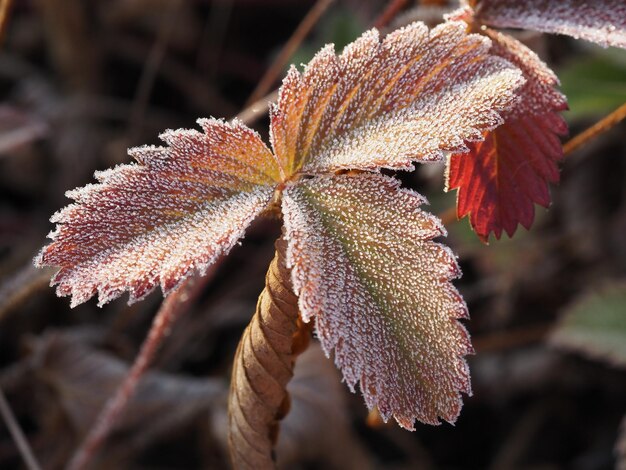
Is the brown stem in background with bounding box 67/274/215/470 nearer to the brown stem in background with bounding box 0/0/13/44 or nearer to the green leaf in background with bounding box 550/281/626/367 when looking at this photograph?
the brown stem in background with bounding box 0/0/13/44

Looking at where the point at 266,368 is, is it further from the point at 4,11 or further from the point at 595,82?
the point at 595,82

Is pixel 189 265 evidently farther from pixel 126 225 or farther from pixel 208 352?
Answer: pixel 208 352

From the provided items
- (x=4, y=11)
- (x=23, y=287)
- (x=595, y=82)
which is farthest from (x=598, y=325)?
(x=4, y=11)

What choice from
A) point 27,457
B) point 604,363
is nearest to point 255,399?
point 27,457

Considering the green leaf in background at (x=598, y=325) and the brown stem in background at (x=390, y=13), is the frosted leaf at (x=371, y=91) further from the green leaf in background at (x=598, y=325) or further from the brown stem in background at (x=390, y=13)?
the green leaf in background at (x=598, y=325)

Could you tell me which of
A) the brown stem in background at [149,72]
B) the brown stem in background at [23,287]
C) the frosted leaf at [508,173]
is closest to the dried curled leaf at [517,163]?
the frosted leaf at [508,173]

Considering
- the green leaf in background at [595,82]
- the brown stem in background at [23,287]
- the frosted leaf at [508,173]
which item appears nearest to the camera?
the frosted leaf at [508,173]
